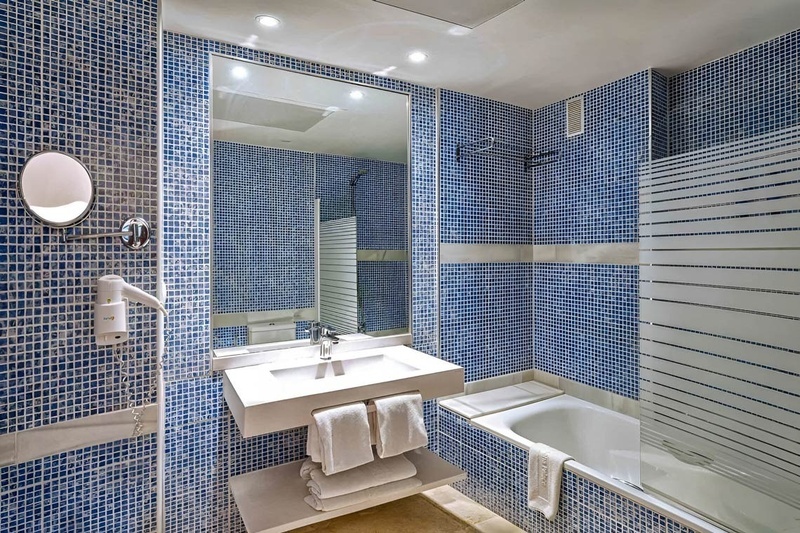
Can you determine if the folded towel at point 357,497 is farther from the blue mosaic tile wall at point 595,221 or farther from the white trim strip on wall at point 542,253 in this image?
the blue mosaic tile wall at point 595,221

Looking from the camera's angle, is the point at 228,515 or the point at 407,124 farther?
the point at 407,124

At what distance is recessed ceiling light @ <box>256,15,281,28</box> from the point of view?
6.66 ft

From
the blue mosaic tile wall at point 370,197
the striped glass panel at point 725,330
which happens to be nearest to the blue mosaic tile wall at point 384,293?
the blue mosaic tile wall at point 370,197

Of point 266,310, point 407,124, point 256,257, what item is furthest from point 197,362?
point 407,124

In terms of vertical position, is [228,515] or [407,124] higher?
[407,124]

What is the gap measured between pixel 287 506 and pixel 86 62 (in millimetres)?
2035

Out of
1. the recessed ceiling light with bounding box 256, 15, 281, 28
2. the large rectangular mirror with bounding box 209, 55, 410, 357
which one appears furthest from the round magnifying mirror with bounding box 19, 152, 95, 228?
the recessed ceiling light with bounding box 256, 15, 281, 28

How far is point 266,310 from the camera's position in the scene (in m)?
2.42

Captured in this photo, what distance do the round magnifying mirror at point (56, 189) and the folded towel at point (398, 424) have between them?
1.45 m

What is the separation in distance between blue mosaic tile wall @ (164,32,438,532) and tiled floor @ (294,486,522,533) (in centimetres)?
53

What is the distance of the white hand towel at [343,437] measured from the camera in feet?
6.15

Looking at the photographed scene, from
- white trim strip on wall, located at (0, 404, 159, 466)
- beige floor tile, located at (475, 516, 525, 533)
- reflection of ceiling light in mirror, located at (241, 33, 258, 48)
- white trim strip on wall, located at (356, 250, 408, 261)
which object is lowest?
beige floor tile, located at (475, 516, 525, 533)

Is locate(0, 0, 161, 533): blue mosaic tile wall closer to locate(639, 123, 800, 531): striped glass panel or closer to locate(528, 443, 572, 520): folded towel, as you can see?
locate(528, 443, 572, 520): folded towel

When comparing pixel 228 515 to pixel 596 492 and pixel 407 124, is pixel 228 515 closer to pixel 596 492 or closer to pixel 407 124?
pixel 596 492
